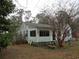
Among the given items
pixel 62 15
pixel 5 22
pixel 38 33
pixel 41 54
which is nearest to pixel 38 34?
pixel 38 33

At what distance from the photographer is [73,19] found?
75.2 ft

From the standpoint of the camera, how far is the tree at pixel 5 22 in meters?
15.5

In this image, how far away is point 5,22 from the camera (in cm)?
1656

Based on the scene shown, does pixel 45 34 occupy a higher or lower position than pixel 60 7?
lower

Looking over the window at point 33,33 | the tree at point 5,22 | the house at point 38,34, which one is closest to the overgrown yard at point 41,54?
the tree at point 5,22

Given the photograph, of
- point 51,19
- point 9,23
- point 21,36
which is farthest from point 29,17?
point 9,23

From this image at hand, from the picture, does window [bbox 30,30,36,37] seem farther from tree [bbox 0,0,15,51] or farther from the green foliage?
the green foliage

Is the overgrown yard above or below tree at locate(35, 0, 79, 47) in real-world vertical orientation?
below

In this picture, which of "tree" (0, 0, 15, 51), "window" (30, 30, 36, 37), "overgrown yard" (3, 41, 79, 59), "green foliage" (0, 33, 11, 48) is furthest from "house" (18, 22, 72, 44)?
"green foliage" (0, 33, 11, 48)

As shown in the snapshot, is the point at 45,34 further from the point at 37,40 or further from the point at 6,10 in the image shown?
the point at 6,10

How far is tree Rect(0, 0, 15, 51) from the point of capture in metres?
15.5

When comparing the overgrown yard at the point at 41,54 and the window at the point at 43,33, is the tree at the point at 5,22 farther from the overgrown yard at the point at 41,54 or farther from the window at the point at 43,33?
the window at the point at 43,33

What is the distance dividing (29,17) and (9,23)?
1177 inches

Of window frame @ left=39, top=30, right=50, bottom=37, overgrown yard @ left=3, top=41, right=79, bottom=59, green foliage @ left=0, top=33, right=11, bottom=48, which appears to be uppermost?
window frame @ left=39, top=30, right=50, bottom=37
